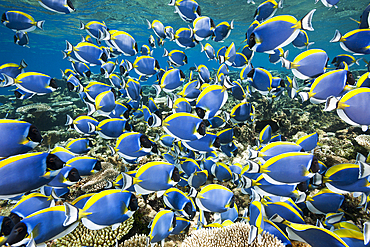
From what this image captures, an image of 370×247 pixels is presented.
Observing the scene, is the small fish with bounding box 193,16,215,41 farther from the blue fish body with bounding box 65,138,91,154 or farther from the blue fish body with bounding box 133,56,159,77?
the blue fish body with bounding box 65,138,91,154

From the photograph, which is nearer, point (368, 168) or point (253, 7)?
point (368, 168)

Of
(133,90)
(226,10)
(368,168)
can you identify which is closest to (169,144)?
(133,90)

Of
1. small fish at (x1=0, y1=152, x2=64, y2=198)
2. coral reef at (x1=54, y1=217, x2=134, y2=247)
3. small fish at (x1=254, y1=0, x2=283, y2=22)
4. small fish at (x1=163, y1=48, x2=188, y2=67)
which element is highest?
small fish at (x1=254, y1=0, x2=283, y2=22)

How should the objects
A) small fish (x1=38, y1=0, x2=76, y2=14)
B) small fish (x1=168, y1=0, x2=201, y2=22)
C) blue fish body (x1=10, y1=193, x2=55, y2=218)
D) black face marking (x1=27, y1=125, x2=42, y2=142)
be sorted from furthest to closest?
1. small fish (x1=168, y1=0, x2=201, y2=22)
2. small fish (x1=38, y1=0, x2=76, y2=14)
3. blue fish body (x1=10, y1=193, x2=55, y2=218)
4. black face marking (x1=27, y1=125, x2=42, y2=142)

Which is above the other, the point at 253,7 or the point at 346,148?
the point at 253,7

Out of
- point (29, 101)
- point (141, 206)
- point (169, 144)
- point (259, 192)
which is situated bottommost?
point (29, 101)

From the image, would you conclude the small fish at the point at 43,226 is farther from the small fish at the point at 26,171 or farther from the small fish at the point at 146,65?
the small fish at the point at 146,65

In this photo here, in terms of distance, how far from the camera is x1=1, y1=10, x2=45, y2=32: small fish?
10.7 feet

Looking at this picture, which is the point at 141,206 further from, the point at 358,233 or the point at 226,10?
the point at 226,10

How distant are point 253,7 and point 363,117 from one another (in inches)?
893

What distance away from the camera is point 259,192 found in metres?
2.12

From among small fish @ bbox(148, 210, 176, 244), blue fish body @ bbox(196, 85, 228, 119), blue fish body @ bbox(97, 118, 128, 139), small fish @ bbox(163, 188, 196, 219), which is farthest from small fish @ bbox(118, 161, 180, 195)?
blue fish body @ bbox(97, 118, 128, 139)

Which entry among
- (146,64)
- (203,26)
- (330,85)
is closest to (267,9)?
(203,26)

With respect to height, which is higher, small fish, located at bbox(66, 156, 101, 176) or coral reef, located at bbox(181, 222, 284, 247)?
small fish, located at bbox(66, 156, 101, 176)
